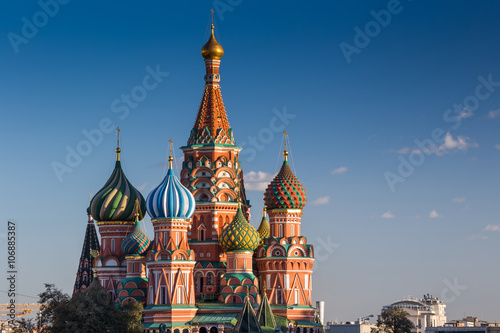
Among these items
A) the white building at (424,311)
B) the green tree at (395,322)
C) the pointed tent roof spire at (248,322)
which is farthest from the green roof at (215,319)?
the white building at (424,311)

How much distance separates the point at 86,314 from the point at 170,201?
8.65m

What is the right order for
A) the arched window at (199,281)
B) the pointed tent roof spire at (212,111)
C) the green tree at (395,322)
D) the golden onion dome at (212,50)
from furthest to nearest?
→ 1. the golden onion dome at (212,50)
2. the green tree at (395,322)
3. the pointed tent roof spire at (212,111)
4. the arched window at (199,281)

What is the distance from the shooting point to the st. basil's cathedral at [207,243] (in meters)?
67.5

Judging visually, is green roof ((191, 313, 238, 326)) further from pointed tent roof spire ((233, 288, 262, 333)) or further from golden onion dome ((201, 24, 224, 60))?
golden onion dome ((201, 24, 224, 60))

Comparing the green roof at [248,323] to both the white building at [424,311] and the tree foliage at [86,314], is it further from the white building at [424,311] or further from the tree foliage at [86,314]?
the white building at [424,311]

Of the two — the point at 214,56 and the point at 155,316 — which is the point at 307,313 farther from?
the point at 214,56

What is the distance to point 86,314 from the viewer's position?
64062 millimetres

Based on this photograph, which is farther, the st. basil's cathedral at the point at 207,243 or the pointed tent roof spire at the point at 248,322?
the st. basil's cathedral at the point at 207,243

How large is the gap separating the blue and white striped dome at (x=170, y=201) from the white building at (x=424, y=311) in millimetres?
61272

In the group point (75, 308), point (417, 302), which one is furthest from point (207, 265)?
point (417, 302)

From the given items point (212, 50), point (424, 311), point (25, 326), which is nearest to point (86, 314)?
point (25, 326)

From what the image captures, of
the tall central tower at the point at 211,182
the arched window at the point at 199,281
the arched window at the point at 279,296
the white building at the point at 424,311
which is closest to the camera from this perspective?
the arched window at the point at 279,296

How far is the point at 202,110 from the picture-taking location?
245ft

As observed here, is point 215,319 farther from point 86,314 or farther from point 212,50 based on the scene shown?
point 212,50
